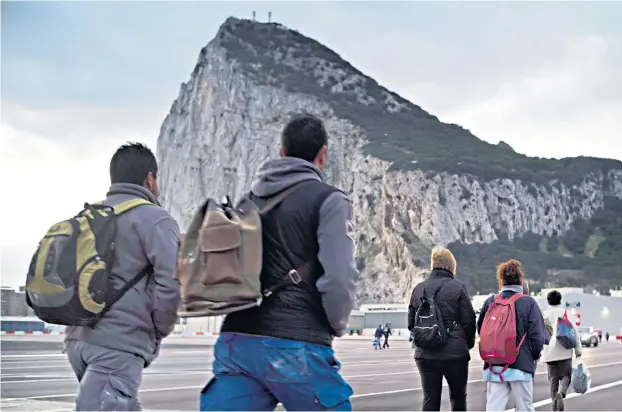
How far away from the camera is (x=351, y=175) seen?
147 m

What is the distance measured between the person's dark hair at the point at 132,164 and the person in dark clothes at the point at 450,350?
142 inches

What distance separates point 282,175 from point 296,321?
708 millimetres

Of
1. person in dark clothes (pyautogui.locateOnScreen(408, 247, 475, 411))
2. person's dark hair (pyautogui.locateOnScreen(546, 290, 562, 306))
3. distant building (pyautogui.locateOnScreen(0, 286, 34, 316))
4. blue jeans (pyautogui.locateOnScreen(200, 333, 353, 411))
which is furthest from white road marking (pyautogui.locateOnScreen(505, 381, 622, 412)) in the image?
distant building (pyautogui.locateOnScreen(0, 286, 34, 316))

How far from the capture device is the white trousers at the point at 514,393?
7941 millimetres

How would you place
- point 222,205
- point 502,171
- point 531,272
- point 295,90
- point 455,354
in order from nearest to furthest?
point 222,205, point 455,354, point 531,272, point 502,171, point 295,90

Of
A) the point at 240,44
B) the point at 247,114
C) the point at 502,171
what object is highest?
the point at 240,44

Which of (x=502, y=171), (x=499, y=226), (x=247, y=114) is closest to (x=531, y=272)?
(x=499, y=226)

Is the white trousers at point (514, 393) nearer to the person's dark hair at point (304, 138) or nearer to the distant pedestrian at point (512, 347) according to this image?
the distant pedestrian at point (512, 347)

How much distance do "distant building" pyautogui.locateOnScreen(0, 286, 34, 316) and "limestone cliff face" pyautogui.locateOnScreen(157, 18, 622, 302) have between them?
60882mm

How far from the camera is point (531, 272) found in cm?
14288

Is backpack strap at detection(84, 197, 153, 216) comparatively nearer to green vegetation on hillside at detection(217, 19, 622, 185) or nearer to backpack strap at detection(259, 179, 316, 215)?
backpack strap at detection(259, 179, 316, 215)

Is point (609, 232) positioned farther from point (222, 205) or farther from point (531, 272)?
point (222, 205)

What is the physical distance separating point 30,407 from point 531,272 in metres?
138

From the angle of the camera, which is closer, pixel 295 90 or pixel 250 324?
pixel 250 324
